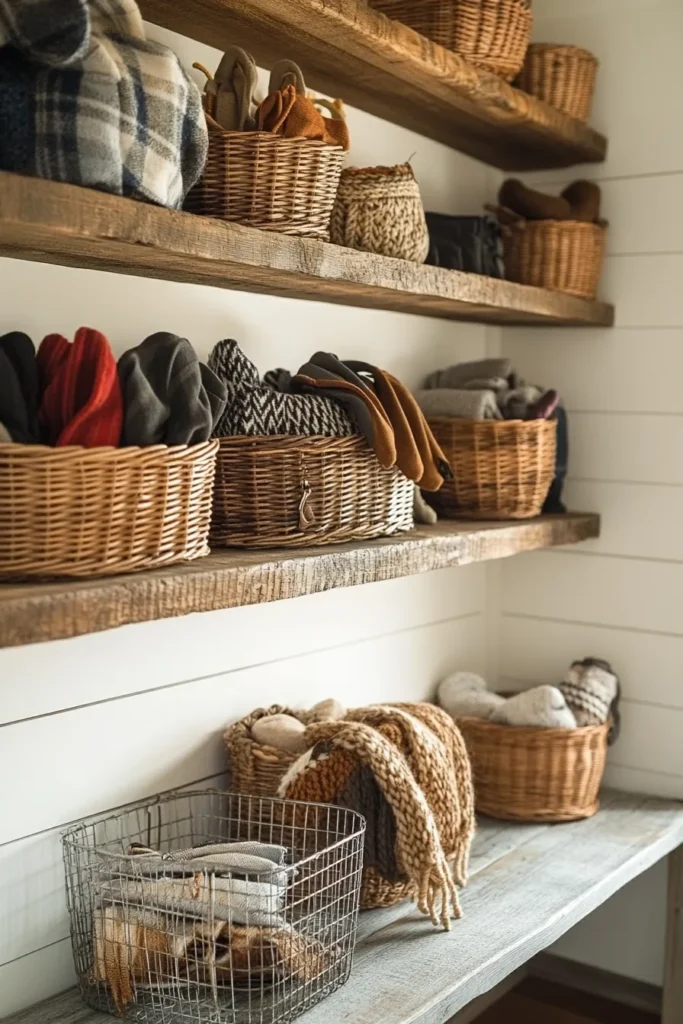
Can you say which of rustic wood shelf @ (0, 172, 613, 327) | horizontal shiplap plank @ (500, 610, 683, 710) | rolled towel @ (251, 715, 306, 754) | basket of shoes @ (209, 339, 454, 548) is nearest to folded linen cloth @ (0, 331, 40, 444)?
rustic wood shelf @ (0, 172, 613, 327)

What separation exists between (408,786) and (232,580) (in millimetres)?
428

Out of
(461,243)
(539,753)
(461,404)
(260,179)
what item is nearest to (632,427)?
(461,404)

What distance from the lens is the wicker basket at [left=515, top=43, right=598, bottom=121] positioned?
2170 mm

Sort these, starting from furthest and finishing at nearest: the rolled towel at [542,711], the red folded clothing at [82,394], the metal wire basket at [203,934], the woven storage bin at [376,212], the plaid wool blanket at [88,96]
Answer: the rolled towel at [542,711] → the woven storage bin at [376,212] → the metal wire basket at [203,934] → the red folded clothing at [82,394] → the plaid wool blanket at [88,96]

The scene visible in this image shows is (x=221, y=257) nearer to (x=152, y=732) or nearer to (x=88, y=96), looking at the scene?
(x=88, y=96)

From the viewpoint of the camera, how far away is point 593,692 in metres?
2.24

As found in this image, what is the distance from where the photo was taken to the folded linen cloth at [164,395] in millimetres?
1279

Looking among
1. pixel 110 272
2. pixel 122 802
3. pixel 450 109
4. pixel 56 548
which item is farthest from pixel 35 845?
pixel 450 109

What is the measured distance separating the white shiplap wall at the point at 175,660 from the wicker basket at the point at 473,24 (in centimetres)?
19

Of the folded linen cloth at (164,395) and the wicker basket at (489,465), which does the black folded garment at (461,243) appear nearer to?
the wicker basket at (489,465)

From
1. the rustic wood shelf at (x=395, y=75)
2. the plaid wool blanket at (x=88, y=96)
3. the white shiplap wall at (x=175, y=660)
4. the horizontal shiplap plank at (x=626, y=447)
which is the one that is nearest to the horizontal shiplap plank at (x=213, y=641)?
the white shiplap wall at (x=175, y=660)

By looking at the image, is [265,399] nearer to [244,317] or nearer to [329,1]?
[244,317]

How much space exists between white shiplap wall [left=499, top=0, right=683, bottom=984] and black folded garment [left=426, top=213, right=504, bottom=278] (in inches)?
15.2

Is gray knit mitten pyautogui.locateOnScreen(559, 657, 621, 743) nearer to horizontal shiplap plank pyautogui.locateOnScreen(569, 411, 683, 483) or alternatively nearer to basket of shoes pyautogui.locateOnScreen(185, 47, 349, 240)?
horizontal shiplap plank pyautogui.locateOnScreen(569, 411, 683, 483)
